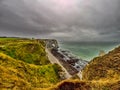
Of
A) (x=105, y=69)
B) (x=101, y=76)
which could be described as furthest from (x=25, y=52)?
(x=101, y=76)

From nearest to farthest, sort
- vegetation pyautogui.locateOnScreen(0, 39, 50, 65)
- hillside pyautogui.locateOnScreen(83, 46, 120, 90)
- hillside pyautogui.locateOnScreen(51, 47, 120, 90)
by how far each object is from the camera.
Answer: hillside pyautogui.locateOnScreen(51, 47, 120, 90)
hillside pyautogui.locateOnScreen(83, 46, 120, 90)
vegetation pyautogui.locateOnScreen(0, 39, 50, 65)

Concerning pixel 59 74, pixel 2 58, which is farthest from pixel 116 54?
pixel 59 74

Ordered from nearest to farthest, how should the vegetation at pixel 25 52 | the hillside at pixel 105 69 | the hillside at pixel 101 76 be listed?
the hillside at pixel 101 76 → the hillside at pixel 105 69 → the vegetation at pixel 25 52

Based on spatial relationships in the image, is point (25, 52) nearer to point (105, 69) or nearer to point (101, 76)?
point (105, 69)

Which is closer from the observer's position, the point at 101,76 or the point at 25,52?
the point at 101,76

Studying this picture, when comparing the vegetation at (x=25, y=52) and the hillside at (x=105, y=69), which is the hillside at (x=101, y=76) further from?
the vegetation at (x=25, y=52)

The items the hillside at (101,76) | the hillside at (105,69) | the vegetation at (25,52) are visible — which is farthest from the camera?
the vegetation at (25,52)

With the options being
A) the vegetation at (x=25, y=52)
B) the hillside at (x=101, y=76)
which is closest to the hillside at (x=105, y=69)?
the hillside at (x=101, y=76)

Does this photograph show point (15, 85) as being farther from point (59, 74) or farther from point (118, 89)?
point (59, 74)

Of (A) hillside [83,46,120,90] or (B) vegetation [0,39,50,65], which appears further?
(B) vegetation [0,39,50,65]

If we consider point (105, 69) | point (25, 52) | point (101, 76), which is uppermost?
point (105, 69)

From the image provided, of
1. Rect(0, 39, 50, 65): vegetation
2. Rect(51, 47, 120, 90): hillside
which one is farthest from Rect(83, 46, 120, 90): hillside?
Rect(0, 39, 50, 65): vegetation

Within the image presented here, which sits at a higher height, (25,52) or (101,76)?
(101,76)

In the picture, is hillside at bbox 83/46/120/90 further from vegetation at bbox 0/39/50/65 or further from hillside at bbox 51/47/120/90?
vegetation at bbox 0/39/50/65
